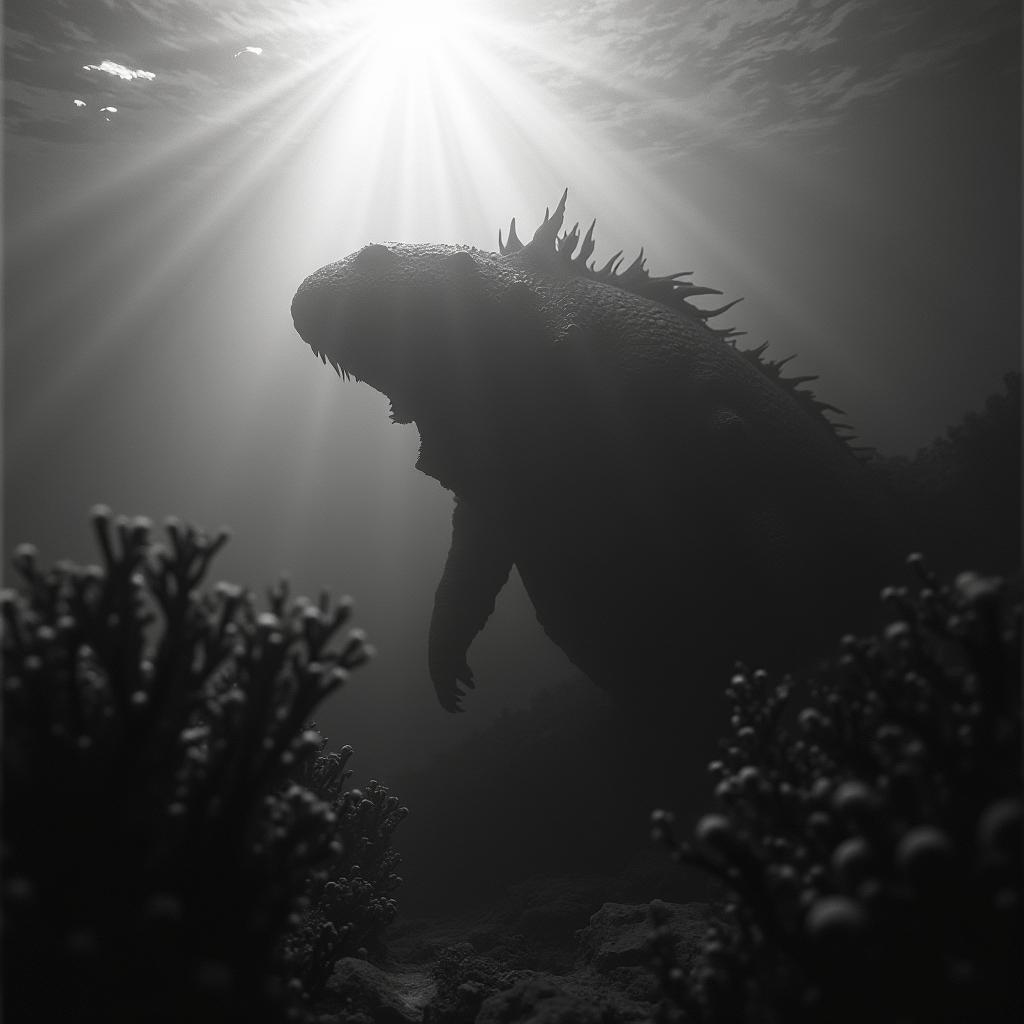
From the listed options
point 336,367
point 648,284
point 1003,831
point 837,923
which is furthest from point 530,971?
point 648,284

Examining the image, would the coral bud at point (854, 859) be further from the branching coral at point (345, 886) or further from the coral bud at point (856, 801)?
the branching coral at point (345, 886)

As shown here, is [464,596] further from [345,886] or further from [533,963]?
[533,963]

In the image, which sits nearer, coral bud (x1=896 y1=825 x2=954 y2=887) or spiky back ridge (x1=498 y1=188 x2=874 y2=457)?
coral bud (x1=896 y1=825 x2=954 y2=887)

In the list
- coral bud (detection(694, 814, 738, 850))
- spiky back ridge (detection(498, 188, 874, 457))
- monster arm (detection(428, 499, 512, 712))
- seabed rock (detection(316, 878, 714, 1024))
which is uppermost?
spiky back ridge (detection(498, 188, 874, 457))

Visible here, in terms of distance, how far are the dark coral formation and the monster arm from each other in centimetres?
355

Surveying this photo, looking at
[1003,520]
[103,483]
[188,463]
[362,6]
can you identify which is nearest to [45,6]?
[362,6]

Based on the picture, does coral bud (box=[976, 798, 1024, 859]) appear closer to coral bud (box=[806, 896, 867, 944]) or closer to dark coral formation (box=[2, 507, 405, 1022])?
coral bud (box=[806, 896, 867, 944])

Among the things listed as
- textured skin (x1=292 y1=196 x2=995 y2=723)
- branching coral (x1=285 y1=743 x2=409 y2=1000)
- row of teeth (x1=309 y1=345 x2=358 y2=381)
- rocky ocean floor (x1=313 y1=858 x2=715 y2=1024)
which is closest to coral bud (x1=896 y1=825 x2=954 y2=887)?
rocky ocean floor (x1=313 y1=858 x2=715 y2=1024)

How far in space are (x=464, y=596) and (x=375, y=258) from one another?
2921mm

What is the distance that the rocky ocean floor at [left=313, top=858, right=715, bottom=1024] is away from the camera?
277cm

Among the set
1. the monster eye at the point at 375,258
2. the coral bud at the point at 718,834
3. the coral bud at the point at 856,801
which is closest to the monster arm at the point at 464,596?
the monster eye at the point at 375,258

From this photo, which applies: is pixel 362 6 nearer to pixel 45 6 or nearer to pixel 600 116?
pixel 45 6

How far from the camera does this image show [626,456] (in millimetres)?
4805

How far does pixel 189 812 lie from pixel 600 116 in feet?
85.3
